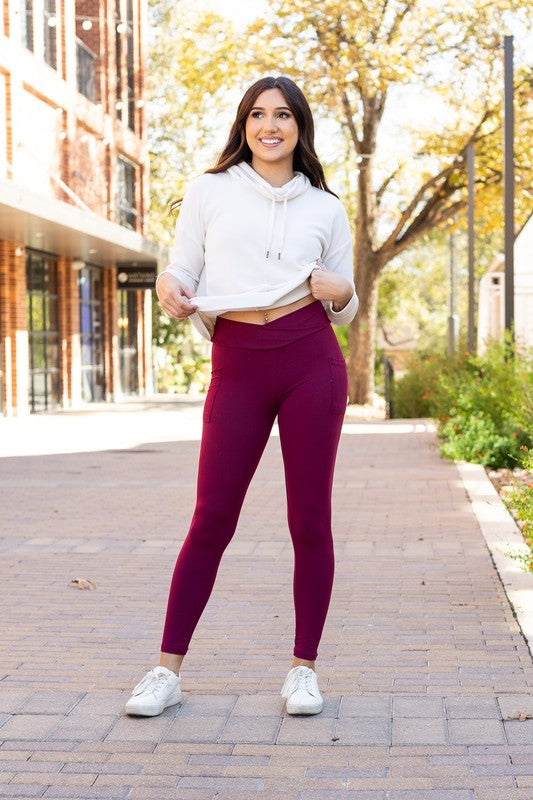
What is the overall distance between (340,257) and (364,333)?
23368 mm

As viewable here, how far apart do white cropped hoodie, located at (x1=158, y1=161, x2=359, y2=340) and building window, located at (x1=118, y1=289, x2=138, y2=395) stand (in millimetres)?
28592

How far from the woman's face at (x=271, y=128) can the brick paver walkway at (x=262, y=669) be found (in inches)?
69.1

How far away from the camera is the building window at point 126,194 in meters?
32.0

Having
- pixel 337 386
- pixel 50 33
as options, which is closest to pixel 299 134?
pixel 337 386

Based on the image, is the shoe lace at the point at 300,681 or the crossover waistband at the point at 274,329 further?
the shoe lace at the point at 300,681

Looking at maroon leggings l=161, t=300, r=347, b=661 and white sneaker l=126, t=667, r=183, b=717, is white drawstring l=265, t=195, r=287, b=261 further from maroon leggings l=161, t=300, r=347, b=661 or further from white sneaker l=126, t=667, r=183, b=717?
white sneaker l=126, t=667, r=183, b=717

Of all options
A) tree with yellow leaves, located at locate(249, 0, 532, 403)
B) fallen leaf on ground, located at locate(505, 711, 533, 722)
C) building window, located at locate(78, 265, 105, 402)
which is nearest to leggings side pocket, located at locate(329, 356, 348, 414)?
fallen leaf on ground, located at locate(505, 711, 533, 722)

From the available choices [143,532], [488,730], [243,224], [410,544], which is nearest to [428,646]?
[488,730]

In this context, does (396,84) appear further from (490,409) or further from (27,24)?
(490,409)

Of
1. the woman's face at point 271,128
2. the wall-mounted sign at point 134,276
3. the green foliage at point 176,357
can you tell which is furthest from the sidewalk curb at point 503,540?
the green foliage at point 176,357

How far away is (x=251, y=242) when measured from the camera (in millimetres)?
3895

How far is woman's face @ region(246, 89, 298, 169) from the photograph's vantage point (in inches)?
155

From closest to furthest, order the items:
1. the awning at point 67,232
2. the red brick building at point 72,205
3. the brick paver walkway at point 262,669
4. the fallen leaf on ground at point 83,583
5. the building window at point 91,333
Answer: the brick paver walkway at point 262,669, the fallen leaf on ground at point 83,583, the awning at point 67,232, the red brick building at point 72,205, the building window at point 91,333

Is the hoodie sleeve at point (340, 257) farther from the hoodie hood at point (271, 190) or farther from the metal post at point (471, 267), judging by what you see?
the metal post at point (471, 267)
